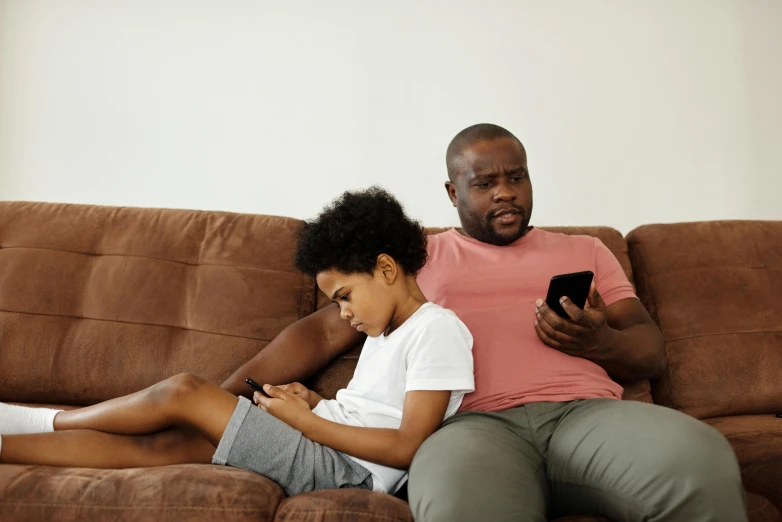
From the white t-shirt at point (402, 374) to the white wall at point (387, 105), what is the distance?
1.07 meters

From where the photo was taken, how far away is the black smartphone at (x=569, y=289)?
1612 millimetres

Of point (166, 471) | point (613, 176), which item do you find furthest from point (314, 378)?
point (613, 176)

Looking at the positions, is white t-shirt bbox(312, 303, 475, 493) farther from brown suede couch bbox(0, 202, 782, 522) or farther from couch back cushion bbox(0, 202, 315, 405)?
couch back cushion bbox(0, 202, 315, 405)

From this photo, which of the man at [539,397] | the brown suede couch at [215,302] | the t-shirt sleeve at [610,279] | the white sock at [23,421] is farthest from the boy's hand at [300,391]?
the t-shirt sleeve at [610,279]

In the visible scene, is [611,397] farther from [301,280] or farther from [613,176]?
[613,176]

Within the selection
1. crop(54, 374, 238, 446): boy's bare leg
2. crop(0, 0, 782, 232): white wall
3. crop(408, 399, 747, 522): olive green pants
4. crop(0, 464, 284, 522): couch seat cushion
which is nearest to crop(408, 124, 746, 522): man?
crop(408, 399, 747, 522): olive green pants

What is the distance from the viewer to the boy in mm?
1454

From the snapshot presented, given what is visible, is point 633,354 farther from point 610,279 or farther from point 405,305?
point 405,305

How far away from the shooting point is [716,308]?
6.83 ft

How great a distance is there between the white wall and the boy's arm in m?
1.23

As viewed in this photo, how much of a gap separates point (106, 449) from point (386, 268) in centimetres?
72

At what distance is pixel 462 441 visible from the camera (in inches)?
53.6

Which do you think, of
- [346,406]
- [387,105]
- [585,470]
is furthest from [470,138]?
[585,470]

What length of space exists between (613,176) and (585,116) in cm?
25
